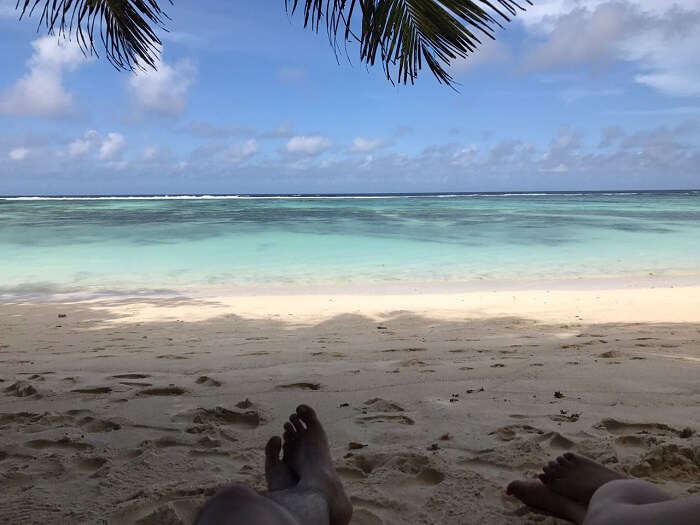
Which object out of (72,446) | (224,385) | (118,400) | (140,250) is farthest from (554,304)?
(140,250)

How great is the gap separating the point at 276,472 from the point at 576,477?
3.12 ft

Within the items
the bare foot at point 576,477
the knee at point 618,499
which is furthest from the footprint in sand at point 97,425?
the knee at point 618,499

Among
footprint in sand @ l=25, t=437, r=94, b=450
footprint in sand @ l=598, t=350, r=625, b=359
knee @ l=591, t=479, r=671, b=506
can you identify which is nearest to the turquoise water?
footprint in sand @ l=598, t=350, r=625, b=359

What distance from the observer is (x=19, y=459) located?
83.0 inches

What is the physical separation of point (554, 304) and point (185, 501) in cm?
547

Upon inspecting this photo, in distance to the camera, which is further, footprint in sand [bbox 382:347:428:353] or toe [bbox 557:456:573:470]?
footprint in sand [bbox 382:347:428:353]

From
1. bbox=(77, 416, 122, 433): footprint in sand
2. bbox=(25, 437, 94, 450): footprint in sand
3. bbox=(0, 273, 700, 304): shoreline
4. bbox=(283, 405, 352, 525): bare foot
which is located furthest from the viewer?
bbox=(0, 273, 700, 304): shoreline

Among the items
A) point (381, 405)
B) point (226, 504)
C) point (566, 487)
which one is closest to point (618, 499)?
point (566, 487)

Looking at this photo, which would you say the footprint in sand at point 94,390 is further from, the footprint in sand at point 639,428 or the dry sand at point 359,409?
the footprint in sand at point 639,428

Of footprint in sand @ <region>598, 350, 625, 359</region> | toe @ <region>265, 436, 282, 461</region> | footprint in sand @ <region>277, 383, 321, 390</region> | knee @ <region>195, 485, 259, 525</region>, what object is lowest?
footprint in sand @ <region>598, 350, 625, 359</region>

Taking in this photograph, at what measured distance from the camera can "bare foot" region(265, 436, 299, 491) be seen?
5.83ft

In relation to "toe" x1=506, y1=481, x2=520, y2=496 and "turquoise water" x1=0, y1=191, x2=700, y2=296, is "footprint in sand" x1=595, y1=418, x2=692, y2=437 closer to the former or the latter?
"toe" x1=506, y1=481, x2=520, y2=496

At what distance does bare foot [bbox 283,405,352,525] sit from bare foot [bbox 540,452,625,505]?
0.65 metres

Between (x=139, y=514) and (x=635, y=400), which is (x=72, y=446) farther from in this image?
(x=635, y=400)
